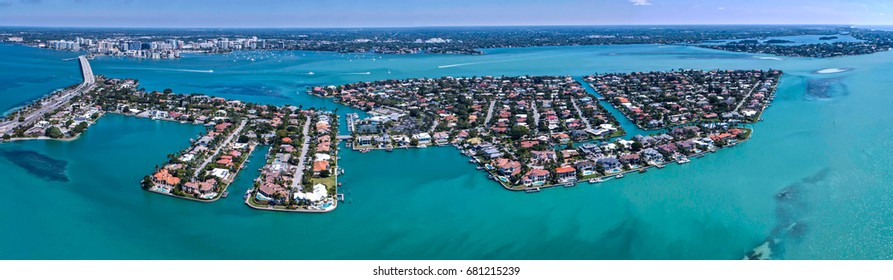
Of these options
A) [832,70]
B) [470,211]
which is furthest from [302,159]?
[832,70]

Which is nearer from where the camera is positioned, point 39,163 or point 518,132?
point 39,163

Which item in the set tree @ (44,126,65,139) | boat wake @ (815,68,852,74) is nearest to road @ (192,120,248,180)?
tree @ (44,126,65,139)

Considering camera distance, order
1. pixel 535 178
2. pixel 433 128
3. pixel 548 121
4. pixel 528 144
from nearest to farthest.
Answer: pixel 535 178
pixel 528 144
pixel 433 128
pixel 548 121

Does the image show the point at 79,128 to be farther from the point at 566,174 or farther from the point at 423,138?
the point at 566,174

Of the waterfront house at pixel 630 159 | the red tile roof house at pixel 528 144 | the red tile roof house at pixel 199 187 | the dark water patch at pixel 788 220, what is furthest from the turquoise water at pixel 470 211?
the red tile roof house at pixel 528 144

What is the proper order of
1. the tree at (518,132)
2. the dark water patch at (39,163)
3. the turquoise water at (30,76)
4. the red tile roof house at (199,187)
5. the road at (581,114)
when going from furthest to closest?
the turquoise water at (30,76) < the road at (581,114) < the tree at (518,132) < the dark water patch at (39,163) < the red tile roof house at (199,187)

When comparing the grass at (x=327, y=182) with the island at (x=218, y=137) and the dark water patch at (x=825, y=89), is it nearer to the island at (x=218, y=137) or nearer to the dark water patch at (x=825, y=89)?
the island at (x=218, y=137)

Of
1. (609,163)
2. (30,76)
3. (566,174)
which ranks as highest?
(30,76)
